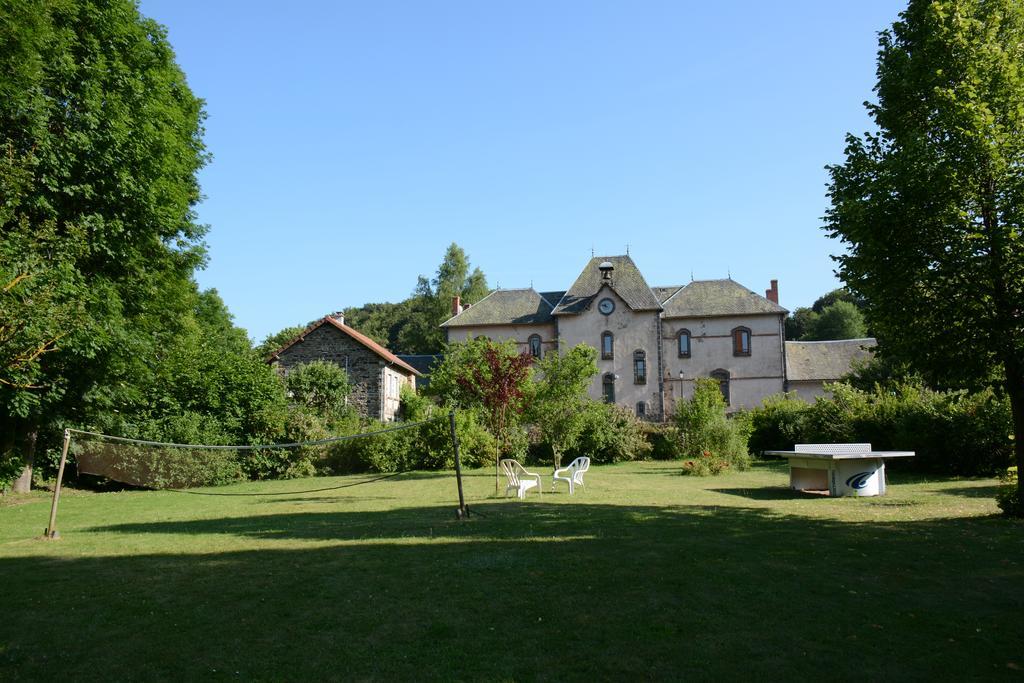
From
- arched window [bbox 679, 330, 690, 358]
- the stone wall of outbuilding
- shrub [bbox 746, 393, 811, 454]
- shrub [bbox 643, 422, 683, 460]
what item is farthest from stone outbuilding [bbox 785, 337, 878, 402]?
the stone wall of outbuilding

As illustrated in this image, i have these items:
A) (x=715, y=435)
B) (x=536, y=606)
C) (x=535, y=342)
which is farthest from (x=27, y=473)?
(x=535, y=342)

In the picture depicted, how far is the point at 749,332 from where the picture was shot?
43.0 m

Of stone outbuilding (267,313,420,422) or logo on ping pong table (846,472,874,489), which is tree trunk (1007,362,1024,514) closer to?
logo on ping pong table (846,472,874,489)

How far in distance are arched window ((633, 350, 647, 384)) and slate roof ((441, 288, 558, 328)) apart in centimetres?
602

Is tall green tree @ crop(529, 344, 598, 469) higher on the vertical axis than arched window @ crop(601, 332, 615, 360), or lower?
lower

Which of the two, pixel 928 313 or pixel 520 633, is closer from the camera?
pixel 520 633

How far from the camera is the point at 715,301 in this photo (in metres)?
44.0

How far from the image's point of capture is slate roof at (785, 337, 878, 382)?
44.9 meters

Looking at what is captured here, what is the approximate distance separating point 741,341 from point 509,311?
48.6 feet

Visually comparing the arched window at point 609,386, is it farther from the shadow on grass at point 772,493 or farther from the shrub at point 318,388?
the shadow on grass at point 772,493

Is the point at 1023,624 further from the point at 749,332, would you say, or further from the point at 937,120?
the point at 749,332

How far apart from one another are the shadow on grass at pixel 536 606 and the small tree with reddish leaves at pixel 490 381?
627 cm

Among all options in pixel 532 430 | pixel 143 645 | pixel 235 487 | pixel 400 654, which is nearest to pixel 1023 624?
pixel 400 654

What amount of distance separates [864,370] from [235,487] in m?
29.9
